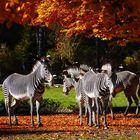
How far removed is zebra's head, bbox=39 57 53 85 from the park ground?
1.53 m

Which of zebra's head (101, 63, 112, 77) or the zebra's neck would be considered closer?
zebra's head (101, 63, 112, 77)

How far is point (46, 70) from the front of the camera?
1738cm

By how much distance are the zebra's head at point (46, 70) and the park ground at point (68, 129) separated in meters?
1.53

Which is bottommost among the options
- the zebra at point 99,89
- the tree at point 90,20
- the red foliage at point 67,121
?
the red foliage at point 67,121

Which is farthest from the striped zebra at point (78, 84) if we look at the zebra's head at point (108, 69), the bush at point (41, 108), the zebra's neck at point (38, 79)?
the bush at point (41, 108)

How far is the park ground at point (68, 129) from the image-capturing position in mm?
12992

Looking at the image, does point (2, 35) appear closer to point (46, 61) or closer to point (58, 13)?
point (58, 13)

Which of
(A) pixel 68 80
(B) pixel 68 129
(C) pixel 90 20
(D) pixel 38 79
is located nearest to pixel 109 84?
(B) pixel 68 129

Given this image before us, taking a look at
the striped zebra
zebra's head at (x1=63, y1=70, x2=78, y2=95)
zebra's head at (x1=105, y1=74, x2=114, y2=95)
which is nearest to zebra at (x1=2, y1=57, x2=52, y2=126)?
the striped zebra

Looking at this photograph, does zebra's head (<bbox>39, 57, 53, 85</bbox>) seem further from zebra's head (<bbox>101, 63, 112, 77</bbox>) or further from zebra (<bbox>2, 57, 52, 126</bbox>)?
zebra's head (<bbox>101, 63, 112, 77</bbox>)

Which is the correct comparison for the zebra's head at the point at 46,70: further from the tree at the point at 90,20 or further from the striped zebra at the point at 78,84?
the tree at the point at 90,20

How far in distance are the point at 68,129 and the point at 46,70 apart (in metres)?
2.29

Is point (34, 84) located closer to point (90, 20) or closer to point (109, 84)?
point (109, 84)

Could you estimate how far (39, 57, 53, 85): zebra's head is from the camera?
17.3 m
